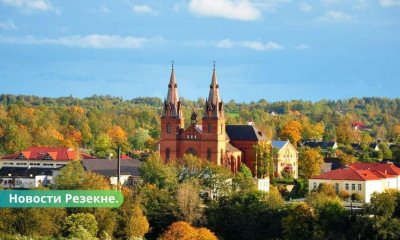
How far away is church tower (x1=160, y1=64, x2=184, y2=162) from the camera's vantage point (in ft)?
235

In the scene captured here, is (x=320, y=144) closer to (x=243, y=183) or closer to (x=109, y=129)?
(x=109, y=129)

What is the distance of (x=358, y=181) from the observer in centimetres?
6588

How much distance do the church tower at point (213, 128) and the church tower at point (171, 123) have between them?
6.74 feet

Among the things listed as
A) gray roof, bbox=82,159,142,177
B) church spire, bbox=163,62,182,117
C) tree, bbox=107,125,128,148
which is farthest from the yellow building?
tree, bbox=107,125,128,148

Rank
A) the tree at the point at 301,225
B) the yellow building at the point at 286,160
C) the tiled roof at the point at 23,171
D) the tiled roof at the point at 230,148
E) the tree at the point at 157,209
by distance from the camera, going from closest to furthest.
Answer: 1. the tree at the point at 301,225
2. the tree at the point at 157,209
3. the tiled roof at the point at 230,148
4. the tiled roof at the point at 23,171
5. the yellow building at the point at 286,160

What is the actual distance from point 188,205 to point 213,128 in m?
14.6

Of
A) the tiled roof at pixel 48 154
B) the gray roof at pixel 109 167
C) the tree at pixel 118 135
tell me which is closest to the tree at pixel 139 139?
the tree at pixel 118 135

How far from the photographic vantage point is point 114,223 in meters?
53.4

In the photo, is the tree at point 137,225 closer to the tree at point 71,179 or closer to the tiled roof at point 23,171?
the tree at point 71,179

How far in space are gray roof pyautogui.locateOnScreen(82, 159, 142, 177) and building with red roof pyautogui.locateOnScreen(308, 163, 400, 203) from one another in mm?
13691

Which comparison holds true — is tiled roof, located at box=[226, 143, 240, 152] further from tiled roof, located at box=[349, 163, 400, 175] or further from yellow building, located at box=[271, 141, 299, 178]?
tiled roof, located at box=[349, 163, 400, 175]

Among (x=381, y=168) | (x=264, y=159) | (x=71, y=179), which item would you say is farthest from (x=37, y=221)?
(x=381, y=168)

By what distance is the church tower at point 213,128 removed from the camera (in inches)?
2788

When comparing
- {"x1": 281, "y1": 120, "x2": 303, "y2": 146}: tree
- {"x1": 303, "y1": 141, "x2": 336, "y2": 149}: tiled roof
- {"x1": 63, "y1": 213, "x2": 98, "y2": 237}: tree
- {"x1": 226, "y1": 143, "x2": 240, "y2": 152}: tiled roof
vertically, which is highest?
{"x1": 281, "y1": 120, "x2": 303, "y2": 146}: tree
